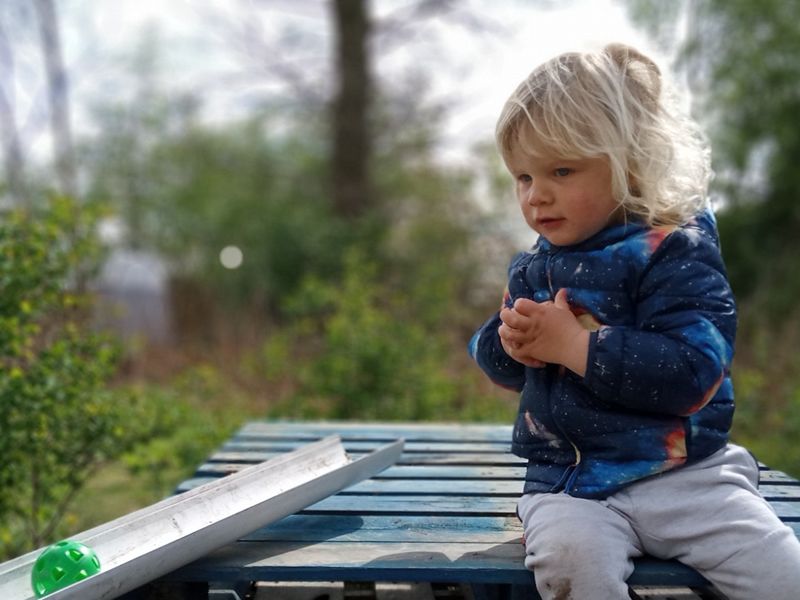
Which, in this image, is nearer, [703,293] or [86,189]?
[703,293]

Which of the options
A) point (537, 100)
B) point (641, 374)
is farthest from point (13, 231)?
point (641, 374)

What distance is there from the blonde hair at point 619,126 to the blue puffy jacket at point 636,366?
2.9 inches

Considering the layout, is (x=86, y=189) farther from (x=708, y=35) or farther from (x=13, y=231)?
(x=13, y=231)

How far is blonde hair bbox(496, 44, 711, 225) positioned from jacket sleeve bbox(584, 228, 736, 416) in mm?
132

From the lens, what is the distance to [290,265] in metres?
9.90

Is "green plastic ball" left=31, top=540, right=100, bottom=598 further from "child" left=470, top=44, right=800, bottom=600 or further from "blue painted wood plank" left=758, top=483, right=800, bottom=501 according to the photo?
"blue painted wood plank" left=758, top=483, right=800, bottom=501

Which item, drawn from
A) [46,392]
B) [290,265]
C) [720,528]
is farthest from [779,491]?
[290,265]

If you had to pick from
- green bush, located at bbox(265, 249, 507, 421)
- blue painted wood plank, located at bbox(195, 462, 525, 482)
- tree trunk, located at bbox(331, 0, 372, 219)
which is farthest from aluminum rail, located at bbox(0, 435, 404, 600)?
tree trunk, located at bbox(331, 0, 372, 219)

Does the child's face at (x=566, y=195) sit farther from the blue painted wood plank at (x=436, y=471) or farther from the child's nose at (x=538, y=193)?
the blue painted wood plank at (x=436, y=471)

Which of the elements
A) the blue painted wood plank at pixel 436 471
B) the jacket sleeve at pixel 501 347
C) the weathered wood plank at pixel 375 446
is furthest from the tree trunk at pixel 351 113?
the jacket sleeve at pixel 501 347

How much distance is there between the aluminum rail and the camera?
5.58 ft

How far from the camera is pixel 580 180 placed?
1.94 m

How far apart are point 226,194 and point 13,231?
9.99m

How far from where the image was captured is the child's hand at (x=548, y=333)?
1.87 meters
